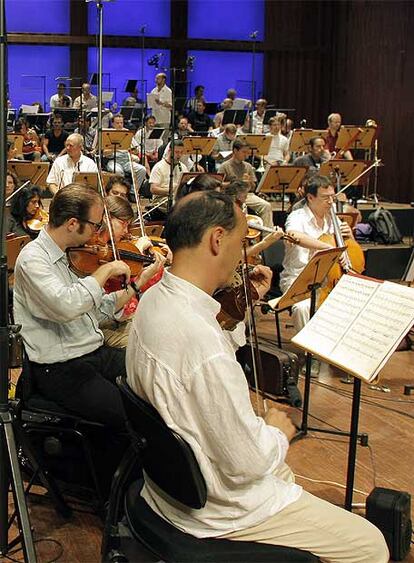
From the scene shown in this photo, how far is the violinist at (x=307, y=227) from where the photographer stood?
5289 mm

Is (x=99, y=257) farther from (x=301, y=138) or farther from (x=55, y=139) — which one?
(x=55, y=139)

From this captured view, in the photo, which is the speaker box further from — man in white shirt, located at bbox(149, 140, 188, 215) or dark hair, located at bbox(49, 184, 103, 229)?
man in white shirt, located at bbox(149, 140, 188, 215)

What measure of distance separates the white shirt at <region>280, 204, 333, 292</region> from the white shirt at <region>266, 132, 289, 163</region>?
6687 mm

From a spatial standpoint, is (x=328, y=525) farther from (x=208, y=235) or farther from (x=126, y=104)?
(x=126, y=104)

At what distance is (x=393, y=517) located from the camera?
2.88 metres

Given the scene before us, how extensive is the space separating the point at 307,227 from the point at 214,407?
3.58 meters

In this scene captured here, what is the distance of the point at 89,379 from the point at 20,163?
534cm

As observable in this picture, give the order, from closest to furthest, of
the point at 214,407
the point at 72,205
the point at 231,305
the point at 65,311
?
the point at 214,407 → the point at 65,311 → the point at 72,205 → the point at 231,305

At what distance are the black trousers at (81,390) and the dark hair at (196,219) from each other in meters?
1.14

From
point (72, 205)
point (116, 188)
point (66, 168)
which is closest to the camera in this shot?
point (72, 205)

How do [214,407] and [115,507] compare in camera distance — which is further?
[115,507]

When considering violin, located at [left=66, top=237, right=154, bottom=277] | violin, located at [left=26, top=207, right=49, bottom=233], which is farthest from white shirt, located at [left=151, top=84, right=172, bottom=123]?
violin, located at [left=66, top=237, right=154, bottom=277]

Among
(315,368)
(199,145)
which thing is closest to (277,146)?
(199,145)

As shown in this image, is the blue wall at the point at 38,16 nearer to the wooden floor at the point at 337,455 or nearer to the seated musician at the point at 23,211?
the seated musician at the point at 23,211
